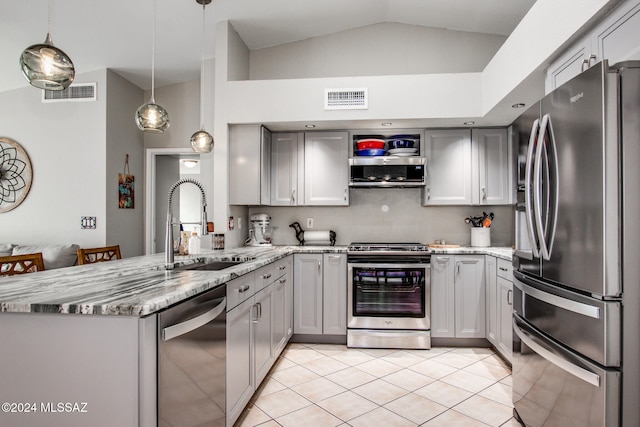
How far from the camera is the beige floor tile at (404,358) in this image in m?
3.29

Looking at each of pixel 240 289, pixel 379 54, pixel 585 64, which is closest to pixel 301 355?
pixel 240 289

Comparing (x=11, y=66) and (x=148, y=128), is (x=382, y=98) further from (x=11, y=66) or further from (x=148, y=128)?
(x=11, y=66)

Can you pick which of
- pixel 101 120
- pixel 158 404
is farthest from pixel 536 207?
pixel 101 120

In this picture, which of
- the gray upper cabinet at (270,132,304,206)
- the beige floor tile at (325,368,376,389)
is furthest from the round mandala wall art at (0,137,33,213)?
the beige floor tile at (325,368,376,389)

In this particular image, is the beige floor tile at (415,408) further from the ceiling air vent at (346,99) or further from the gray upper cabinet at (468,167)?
the ceiling air vent at (346,99)

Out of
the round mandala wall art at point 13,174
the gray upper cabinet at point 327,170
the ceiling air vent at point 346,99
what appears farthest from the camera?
the round mandala wall art at point 13,174

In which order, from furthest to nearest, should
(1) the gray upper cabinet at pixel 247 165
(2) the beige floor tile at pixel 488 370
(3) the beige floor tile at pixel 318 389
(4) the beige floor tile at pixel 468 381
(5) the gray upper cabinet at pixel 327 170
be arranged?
(5) the gray upper cabinet at pixel 327 170 < (1) the gray upper cabinet at pixel 247 165 < (2) the beige floor tile at pixel 488 370 < (4) the beige floor tile at pixel 468 381 < (3) the beige floor tile at pixel 318 389

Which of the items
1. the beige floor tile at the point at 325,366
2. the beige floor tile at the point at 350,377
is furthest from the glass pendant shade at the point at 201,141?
the beige floor tile at the point at 350,377

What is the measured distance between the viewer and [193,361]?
1.60 metres

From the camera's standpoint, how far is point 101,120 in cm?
438

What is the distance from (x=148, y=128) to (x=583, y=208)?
2601 mm

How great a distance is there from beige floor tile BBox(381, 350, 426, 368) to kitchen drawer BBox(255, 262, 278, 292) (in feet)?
4.21

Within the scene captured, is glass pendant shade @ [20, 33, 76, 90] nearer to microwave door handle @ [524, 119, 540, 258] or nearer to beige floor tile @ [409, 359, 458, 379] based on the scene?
microwave door handle @ [524, 119, 540, 258]

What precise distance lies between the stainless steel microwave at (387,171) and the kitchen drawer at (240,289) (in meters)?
1.92
